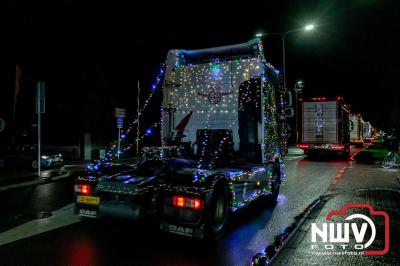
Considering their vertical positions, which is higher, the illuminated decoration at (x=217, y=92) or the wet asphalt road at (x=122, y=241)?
the illuminated decoration at (x=217, y=92)

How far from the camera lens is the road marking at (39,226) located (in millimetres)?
6059

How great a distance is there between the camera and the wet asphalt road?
5.08 metres

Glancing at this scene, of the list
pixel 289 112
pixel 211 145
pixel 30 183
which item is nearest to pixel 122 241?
pixel 211 145

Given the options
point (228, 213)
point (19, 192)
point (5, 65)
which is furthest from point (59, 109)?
point (228, 213)

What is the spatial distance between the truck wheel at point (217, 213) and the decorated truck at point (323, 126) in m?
18.1

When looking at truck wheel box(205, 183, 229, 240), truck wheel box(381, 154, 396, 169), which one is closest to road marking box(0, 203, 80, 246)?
truck wheel box(205, 183, 229, 240)

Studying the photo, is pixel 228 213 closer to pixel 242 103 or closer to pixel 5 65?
pixel 242 103

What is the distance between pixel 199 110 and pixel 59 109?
1832 cm

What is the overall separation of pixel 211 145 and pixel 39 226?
3.86m

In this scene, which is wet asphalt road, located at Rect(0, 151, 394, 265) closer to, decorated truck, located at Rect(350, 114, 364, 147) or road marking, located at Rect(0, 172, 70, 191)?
road marking, located at Rect(0, 172, 70, 191)

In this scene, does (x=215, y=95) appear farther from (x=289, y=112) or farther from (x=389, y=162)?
(x=389, y=162)

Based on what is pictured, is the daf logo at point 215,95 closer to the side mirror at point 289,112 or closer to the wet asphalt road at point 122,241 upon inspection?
the side mirror at point 289,112

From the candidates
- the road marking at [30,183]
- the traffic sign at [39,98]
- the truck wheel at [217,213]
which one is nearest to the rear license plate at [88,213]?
the truck wheel at [217,213]

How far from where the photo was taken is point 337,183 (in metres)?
12.5
